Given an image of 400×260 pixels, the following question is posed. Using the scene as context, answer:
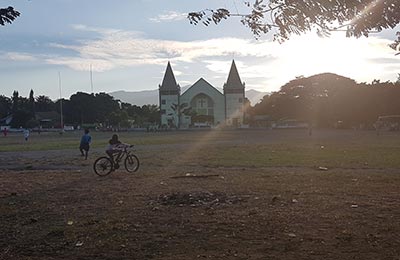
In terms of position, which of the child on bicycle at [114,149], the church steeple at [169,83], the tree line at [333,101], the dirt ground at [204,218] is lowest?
the dirt ground at [204,218]

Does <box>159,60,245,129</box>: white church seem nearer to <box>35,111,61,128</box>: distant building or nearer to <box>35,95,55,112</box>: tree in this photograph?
<box>35,111,61,128</box>: distant building

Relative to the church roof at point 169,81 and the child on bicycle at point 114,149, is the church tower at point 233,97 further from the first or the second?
the child on bicycle at point 114,149

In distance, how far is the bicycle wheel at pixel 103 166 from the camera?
16.5 m

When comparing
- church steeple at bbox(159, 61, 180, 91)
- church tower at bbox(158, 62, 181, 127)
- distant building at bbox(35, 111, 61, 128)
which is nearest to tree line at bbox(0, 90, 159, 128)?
distant building at bbox(35, 111, 61, 128)

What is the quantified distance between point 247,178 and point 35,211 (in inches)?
249

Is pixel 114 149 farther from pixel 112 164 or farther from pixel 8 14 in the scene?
pixel 8 14

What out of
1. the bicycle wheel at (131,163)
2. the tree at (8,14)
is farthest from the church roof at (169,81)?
the tree at (8,14)

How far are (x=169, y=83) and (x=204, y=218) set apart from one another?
373ft

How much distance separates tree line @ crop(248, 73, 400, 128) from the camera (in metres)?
74.8

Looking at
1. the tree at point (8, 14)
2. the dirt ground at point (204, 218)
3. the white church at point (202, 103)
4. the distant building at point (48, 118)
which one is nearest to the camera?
the dirt ground at point (204, 218)

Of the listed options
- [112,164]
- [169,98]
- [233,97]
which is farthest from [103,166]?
[169,98]

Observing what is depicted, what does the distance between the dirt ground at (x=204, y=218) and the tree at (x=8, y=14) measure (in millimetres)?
3419

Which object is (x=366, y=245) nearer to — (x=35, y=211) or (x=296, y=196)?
(x=296, y=196)

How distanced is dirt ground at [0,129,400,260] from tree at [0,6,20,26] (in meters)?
3.42
